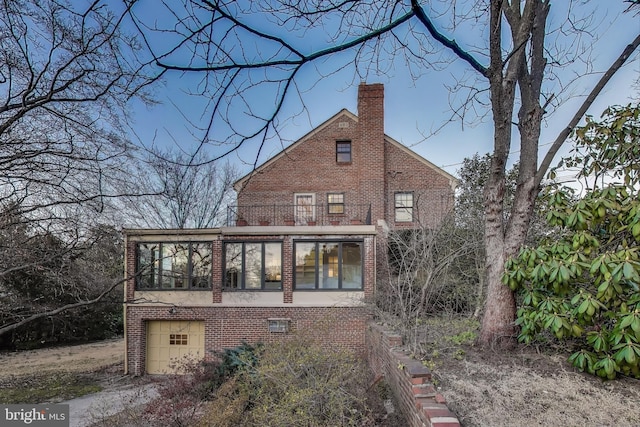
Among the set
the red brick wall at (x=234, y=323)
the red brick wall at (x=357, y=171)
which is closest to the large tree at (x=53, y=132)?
the red brick wall at (x=234, y=323)

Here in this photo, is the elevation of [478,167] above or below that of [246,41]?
above

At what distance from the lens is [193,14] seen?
8.81 ft

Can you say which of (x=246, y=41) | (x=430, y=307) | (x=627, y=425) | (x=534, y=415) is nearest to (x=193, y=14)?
(x=246, y=41)

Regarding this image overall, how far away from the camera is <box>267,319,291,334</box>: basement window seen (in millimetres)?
11094

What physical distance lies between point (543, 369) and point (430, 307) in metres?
4.14

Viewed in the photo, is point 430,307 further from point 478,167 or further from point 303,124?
point 478,167

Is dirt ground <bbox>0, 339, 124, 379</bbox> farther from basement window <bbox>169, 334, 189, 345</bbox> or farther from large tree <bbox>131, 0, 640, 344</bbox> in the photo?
large tree <bbox>131, 0, 640, 344</bbox>

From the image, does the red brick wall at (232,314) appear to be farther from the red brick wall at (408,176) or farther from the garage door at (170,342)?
the red brick wall at (408,176)

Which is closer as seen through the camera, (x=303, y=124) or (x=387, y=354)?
(x=303, y=124)

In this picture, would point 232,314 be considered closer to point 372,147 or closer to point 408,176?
point 372,147

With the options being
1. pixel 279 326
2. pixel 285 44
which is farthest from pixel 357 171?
pixel 285 44

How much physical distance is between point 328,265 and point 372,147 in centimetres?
630

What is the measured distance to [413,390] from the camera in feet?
11.7

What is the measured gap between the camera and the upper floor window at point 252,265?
11.6 metres
